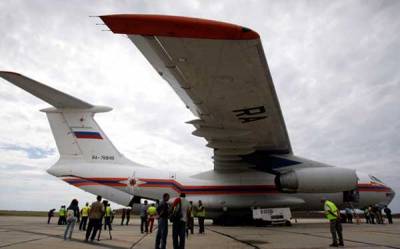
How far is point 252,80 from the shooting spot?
7.10 m

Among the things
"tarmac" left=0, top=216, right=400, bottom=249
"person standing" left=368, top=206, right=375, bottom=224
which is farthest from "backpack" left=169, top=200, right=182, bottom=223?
"person standing" left=368, top=206, right=375, bottom=224

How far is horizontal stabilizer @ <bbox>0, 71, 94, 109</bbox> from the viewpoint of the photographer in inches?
333

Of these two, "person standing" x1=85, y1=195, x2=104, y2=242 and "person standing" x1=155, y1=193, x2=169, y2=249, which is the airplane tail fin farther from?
"person standing" x1=155, y1=193, x2=169, y2=249

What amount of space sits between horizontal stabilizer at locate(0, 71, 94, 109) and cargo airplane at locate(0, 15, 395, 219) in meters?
0.03

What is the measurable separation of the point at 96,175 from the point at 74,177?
0.84 metres

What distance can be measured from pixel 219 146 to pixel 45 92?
20.0 ft

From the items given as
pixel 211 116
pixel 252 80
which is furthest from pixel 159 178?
pixel 252 80

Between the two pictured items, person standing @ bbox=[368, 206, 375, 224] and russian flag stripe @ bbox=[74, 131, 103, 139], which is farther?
person standing @ bbox=[368, 206, 375, 224]

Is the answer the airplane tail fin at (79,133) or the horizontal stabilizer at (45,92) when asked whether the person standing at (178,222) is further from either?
the airplane tail fin at (79,133)

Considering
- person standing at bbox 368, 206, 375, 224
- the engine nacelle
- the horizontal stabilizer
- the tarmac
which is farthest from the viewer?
person standing at bbox 368, 206, 375, 224

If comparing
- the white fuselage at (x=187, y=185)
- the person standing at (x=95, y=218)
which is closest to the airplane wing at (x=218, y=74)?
the white fuselage at (x=187, y=185)

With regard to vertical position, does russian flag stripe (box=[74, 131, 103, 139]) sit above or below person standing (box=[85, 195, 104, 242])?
above

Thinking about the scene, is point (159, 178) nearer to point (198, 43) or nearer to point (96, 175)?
point (96, 175)

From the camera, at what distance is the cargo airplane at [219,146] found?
20.7ft
